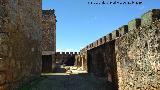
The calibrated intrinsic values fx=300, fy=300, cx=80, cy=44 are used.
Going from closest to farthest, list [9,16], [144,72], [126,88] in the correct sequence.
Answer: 1. [144,72]
2. [126,88]
3. [9,16]

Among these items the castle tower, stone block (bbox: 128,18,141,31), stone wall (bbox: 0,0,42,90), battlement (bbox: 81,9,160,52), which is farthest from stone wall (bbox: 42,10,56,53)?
stone block (bbox: 128,18,141,31)

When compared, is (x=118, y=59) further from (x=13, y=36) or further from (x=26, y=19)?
(x=26, y=19)

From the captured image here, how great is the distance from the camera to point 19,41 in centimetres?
962

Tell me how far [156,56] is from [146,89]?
86cm

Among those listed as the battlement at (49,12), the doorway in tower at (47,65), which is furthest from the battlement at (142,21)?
the battlement at (49,12)

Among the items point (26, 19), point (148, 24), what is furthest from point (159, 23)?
point (26, 19)

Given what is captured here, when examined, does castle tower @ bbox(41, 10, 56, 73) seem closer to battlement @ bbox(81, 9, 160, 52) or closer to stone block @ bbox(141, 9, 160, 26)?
battlement @ bbox(81, 9, 160, 52)

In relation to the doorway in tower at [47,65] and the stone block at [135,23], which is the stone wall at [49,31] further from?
the stone block at [135,23]

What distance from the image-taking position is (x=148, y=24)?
585 centimetres

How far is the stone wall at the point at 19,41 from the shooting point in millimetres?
7914

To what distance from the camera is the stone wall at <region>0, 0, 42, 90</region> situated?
7.91 m

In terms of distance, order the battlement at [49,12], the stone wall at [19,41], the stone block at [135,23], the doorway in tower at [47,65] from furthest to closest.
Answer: the battlement at [49,12] → the doorway in tower at [47,65] → the stone wall at [19,41] → the stone block at [135,23]

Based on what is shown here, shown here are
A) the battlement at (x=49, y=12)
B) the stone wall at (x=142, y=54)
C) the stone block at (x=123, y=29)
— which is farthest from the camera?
the battlement at (x=49, y=12)

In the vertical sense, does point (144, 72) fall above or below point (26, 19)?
below
